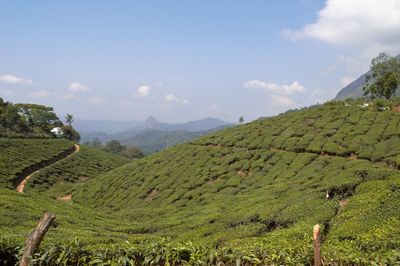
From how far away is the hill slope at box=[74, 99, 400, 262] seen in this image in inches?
592

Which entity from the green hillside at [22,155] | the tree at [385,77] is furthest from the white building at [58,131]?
the tree at [385,77]

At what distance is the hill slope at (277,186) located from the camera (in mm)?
15031

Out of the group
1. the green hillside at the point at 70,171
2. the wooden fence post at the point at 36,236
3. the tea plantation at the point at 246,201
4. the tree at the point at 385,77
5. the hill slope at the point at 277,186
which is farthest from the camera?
the tree at the point at 385,77

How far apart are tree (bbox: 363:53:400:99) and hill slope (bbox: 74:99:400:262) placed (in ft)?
83.4

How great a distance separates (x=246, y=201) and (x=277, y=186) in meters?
3.14

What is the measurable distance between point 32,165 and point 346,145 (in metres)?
45.6

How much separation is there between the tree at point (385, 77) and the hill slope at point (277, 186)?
25415mm

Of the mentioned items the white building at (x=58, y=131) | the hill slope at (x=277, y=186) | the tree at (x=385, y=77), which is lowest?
the hill slope at (x=277, y=186)

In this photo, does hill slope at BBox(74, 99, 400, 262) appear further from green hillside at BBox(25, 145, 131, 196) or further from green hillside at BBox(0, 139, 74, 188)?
green hillside at BBox(0, 139, 74, 188)

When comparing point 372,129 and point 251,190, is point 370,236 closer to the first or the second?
point 251,190

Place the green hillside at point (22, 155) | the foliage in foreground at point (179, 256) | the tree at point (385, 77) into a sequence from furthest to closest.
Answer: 1. the tree at point (385, 77)
2. the green hillside at point (22, 155)
3. the foliage in foreground at point (179, 256)

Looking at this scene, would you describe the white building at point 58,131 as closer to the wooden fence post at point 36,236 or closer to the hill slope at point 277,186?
the hill slope at point 277,186

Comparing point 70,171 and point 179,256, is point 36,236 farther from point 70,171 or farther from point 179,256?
point 70,171

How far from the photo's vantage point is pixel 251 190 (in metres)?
31.5
